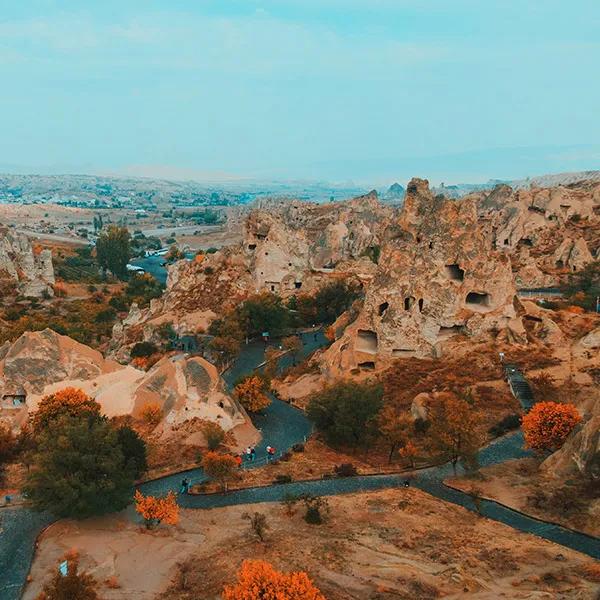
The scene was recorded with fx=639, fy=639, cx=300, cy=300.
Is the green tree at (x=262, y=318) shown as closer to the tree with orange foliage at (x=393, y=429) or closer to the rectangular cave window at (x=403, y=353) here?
the rectangular cave window at (x=403, y=353)

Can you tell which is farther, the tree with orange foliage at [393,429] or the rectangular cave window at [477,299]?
the rectangular cave window at [477,299]

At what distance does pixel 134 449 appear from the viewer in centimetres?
2633

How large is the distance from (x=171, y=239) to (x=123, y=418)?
441 feet

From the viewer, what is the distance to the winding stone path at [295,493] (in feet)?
69.6

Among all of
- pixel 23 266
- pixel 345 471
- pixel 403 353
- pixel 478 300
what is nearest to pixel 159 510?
pixel 345 471

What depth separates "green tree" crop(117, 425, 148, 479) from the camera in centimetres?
2600

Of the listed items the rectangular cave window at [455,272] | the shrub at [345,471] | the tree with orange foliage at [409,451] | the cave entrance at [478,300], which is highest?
the rectangular cave window at [455,272]

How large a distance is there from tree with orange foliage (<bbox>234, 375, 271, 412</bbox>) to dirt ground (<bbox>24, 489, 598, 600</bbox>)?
35.0 ft

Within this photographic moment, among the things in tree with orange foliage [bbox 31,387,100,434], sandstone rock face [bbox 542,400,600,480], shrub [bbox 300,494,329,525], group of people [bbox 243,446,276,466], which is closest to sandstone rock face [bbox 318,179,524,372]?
group of people [bbox 243,446,276,466]

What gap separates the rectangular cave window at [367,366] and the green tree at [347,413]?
22.6 ft

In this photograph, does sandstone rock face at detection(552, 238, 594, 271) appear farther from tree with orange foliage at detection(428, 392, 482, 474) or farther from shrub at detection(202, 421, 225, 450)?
shrub at detection(202, 421, 225, 450)

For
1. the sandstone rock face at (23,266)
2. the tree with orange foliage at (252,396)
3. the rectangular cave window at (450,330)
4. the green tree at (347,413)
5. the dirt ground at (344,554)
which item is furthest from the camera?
the sandstone rock face at (23,266)

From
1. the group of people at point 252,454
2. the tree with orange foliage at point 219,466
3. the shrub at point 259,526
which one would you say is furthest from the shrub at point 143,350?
the shrub at point 259,526

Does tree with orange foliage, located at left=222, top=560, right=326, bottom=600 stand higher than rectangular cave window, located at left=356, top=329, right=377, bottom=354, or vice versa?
rectangular cave window, located at left=356, top=329, right=377, bottom=354
